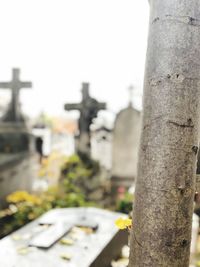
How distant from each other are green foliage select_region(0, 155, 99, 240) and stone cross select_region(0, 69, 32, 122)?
2261 mm

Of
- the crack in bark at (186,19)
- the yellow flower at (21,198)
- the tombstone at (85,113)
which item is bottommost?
the yellow flower at (21,198)

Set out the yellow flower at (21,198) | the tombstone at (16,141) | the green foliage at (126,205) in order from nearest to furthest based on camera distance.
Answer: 1. the green foliage at (126,205)
2. the yellow flower at (21,198)
3. the tombstone at (16,141)

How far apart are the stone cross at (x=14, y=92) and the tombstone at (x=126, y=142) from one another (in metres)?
3.26

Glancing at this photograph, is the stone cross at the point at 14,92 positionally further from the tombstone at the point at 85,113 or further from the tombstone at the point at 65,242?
the tombstone at the point at 65,242

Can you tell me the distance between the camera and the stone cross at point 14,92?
9867mm

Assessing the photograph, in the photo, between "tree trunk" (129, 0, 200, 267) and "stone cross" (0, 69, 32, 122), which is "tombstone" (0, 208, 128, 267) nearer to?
"tree trunk" (129, 0, 200, 267)

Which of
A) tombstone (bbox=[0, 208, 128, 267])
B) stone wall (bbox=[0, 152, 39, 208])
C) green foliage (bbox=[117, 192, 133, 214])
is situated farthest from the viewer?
stone wall (bbox=[0, 152, 39, 208])

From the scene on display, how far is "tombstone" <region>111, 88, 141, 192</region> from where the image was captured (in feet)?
36.2

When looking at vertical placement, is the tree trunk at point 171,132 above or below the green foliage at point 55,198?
above

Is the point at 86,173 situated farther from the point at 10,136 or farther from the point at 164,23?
the point at 164,23

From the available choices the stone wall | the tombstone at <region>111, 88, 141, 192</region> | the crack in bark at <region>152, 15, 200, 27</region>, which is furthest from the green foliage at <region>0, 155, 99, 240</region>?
the crack in bark at <region>152, 15, 200, 27</region>

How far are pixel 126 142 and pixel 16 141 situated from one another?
3624 mm

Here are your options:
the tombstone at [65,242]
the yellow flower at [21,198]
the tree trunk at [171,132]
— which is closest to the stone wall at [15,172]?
the yellow flower at [21,198]

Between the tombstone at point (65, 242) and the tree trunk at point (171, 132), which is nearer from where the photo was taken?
the tree trunk at point (171, 132)
